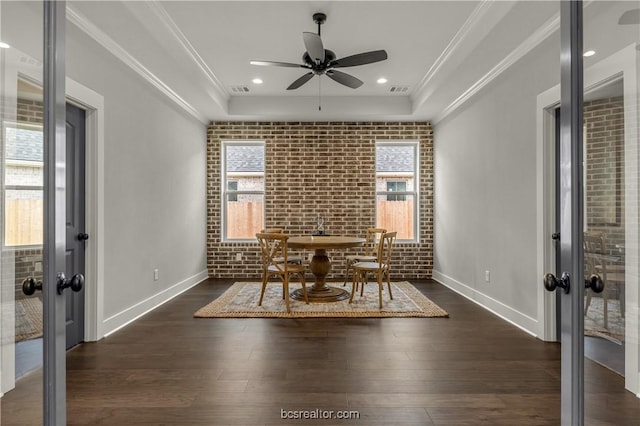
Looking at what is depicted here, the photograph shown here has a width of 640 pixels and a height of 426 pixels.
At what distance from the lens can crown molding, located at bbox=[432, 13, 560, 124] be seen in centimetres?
270

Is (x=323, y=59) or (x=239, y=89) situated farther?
(x=239, y=89)

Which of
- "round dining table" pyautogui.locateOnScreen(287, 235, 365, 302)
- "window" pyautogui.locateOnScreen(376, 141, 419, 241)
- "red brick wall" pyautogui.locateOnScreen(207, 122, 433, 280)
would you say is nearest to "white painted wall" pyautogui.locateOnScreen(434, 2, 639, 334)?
"red brick wall" pyautogui.locateOnScreen(207, 122, 433, 280)

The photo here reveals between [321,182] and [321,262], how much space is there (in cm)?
182

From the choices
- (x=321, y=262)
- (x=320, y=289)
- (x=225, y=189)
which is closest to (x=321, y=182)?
(x=225, y=189)

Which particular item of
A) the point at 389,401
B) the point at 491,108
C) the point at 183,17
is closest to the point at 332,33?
the point at 183,17

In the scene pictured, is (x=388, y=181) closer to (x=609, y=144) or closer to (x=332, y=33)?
(x=332, y=33)

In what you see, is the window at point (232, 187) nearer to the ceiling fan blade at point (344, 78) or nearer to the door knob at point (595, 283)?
the ceiling fan blade at point (344, 78)

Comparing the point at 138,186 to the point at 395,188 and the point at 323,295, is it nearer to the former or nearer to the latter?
the point at 323,295

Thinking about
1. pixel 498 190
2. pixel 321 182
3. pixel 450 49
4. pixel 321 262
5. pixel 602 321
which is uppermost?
pixel 450 49

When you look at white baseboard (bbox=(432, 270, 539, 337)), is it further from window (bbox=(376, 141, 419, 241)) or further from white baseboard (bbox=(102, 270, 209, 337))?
white baseboard (bbox=(102, 270, 209, 337))

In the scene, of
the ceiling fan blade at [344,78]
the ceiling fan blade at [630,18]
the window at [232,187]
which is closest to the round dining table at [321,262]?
the ceiling fan blade at [344,78]

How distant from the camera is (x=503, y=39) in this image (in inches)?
118

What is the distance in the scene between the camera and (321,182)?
576 cm

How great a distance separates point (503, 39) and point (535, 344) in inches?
101
